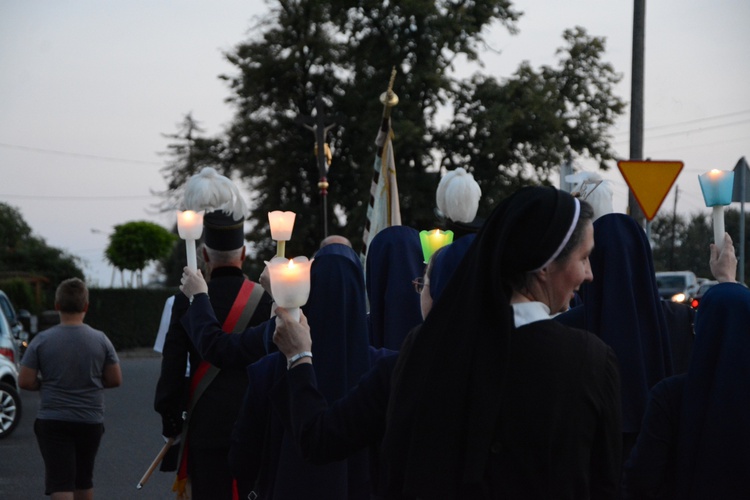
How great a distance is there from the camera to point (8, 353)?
1337 cm

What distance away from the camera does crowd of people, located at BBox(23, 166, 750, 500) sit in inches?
96.6

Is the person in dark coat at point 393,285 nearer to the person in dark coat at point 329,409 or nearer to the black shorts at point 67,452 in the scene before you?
the black shorts at point 67,452

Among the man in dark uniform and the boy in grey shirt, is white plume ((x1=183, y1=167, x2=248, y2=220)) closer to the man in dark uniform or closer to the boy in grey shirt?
the man in dark uniform

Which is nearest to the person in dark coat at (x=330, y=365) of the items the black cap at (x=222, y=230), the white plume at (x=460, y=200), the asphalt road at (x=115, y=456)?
the black cap at (x=222, y=230)

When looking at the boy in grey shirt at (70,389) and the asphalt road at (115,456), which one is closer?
the boy in grey shirt at (70,389)

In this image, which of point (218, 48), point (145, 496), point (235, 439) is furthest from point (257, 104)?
point (235, 439)

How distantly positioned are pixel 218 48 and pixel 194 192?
121 feet

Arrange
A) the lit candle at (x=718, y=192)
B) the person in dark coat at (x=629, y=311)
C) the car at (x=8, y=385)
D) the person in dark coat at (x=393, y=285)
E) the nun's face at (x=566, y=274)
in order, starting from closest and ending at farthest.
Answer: the nun's face at (x=566, y=274)
the lit candle at (x=718, y=192)
the person in dark coat at (x=629, y=311)
the person in dark coat at (x=393, y=285)
the car at (x=8, y=385)

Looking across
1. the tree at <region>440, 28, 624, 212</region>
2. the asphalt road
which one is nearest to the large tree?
the tree at <region>440, 28, 624, 212</region>

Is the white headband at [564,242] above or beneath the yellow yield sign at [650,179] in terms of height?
beneath

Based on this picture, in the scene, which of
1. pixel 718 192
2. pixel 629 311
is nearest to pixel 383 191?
pixel 629 311

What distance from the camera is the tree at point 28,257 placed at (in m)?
39.9

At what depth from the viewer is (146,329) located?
34125 mm

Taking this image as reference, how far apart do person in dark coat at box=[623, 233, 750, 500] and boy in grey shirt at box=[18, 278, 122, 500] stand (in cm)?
408
